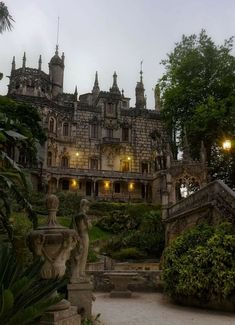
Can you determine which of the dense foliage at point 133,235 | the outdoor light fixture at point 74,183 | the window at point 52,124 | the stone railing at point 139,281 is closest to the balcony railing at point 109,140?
the window at point 52,124

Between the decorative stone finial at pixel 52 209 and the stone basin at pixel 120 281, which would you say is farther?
the stone basin at pixel 120 281

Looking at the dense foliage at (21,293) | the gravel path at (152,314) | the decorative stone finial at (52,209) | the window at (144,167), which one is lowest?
the gravel path at (152,314)

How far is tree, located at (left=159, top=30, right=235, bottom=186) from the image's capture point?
32.8 meters

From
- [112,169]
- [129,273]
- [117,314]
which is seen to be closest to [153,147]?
[112,169]

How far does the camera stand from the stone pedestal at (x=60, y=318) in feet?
21.1

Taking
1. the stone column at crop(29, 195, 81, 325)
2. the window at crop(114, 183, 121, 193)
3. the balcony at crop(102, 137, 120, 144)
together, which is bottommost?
the stone column at crop(29, 195, 81, 325)

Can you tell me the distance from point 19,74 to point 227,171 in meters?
28.2

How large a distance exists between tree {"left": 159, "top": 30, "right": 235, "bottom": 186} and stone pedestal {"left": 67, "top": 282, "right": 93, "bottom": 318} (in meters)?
25.2

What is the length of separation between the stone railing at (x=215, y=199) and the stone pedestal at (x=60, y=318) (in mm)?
7676

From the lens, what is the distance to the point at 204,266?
37.1ft

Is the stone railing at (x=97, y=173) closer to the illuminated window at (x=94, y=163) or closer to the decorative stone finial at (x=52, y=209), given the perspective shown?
the illuminated window at (x=94, y=163)

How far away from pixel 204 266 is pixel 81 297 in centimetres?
409

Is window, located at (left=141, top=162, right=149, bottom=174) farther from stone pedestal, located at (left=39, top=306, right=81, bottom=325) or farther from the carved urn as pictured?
stone pedestal, located at (left=39, top=306, right=81, bottom=325)

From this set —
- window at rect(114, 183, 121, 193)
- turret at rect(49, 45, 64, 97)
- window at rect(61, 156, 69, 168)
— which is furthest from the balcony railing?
turret at rect(49, 45, 64, 97)
